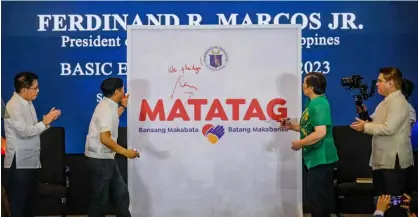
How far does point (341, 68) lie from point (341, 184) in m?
1.18

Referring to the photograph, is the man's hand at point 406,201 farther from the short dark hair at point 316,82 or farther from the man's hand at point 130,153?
the man's hand at point 130,153

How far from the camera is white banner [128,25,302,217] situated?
14.4 feet

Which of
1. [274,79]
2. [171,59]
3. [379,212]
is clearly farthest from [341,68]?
[379,212]

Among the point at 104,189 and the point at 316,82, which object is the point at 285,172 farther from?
the point at 104,189

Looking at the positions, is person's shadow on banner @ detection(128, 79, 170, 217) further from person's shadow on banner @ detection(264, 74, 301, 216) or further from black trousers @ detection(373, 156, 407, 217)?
black trousers @ detection(373, 156, 407, 217)

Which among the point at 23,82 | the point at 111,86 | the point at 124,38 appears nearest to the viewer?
the point at 111,86

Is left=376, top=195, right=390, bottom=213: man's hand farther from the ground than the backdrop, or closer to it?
closer to it

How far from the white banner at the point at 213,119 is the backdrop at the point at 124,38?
1486 millimetres

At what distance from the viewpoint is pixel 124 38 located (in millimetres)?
5918

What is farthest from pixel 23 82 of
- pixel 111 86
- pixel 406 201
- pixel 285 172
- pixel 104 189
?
pixel 406 201

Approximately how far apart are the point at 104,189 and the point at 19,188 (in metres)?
0.64

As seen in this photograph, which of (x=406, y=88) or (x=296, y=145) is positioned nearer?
(x=296, y=145)
